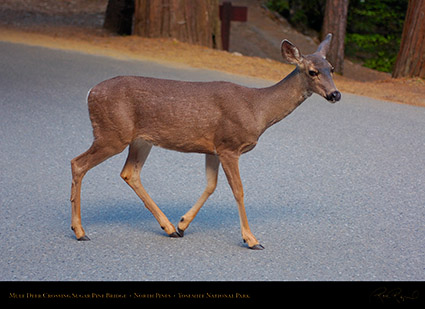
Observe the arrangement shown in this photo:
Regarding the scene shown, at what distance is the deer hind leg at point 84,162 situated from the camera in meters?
5.16

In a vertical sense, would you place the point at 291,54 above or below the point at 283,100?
above

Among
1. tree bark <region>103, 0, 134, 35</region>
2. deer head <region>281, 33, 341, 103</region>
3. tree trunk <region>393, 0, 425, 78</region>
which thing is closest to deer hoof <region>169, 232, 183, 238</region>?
deer head <region>281, 33, 341, 103</region>

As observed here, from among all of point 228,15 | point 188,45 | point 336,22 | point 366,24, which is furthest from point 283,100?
point 366,24

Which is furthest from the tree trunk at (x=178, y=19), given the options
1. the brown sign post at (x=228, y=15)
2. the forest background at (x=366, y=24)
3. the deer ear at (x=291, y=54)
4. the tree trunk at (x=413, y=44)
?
the deer ear at (x=291, y=54)

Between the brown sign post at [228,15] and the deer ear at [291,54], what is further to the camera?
the brown sign post at [228,15]

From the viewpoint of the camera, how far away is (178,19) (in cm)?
1398

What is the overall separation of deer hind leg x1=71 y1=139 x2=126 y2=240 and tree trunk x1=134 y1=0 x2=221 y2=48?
905cm

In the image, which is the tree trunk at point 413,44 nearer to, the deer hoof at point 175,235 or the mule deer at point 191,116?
the mule deer at point 191,116

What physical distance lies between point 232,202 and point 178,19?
817 centimetres

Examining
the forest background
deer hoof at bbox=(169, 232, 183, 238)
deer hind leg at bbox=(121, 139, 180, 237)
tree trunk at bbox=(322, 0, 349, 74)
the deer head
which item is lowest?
the forest background

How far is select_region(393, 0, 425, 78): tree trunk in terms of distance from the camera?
12586 mm

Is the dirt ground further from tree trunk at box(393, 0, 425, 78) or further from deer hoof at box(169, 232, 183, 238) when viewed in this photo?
deer hoof at box(169, 232, 183, 238)

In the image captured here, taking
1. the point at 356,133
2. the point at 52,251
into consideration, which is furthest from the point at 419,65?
the point at 52,251

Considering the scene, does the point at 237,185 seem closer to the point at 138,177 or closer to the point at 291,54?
the point at 138,177
